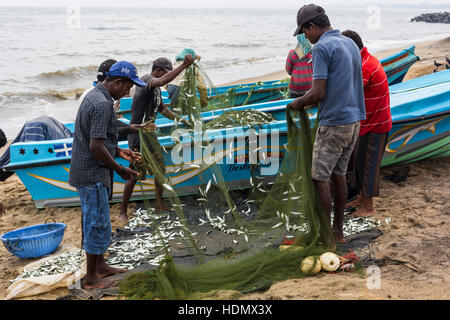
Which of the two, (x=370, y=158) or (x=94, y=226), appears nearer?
(x=94, y=226)

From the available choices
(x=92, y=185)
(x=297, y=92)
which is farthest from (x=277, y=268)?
(x=297, y=92)

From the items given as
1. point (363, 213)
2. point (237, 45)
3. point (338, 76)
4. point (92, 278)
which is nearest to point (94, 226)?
point (92, 278)

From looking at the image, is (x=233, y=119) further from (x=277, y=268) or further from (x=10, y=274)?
(x=10, y=274)

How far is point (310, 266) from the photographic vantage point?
151 inches

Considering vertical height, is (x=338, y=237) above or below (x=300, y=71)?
below

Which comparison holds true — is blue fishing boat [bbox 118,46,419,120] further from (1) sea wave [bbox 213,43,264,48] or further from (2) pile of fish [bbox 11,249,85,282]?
(1) sea wave [bbox 213,43,264,48]

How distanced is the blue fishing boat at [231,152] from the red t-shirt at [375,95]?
69cm

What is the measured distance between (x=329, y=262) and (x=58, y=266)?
8.67ft

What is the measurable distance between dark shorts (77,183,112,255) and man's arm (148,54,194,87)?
57.3 inches

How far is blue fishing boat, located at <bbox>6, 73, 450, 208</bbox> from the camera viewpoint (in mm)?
5402

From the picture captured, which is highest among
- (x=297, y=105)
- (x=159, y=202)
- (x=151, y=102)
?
(x=297, y=105)

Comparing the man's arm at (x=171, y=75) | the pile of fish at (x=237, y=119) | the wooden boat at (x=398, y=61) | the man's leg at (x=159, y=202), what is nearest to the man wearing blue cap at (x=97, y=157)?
the man's arm at (x=171, y=75)

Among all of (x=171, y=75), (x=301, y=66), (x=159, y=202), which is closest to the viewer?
(x=171, y=75)

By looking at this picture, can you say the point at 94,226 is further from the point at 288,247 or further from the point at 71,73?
the point at 71,73
